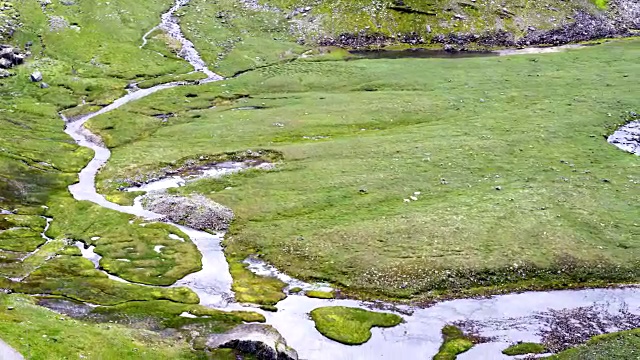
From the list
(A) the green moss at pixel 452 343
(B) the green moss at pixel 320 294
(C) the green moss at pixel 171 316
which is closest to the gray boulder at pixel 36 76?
(C) the green moss at pixel 171 316

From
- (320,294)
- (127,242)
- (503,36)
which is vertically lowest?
(127,242)

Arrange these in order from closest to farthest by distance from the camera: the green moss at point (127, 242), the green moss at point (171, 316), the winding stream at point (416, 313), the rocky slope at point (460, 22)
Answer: the winding stream at point (416, 313), the green moss at point (171, 316), the green moss at point (127, 242), the rocky slope at point (460, 22)

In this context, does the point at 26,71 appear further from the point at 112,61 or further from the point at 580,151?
the point at 580,151

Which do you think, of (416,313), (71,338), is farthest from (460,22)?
(71,338)

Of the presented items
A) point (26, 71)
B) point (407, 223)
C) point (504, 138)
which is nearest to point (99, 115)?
point (26, 71)

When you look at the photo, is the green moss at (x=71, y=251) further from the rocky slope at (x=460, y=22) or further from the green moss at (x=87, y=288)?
the rocky slope at (x=460, y=22)

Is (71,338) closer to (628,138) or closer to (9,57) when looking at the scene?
(628,138)
